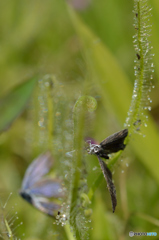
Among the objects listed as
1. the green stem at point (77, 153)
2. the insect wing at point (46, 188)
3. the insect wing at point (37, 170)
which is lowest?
the insect wing at point (46, 188)

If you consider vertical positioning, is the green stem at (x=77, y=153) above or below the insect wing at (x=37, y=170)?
above

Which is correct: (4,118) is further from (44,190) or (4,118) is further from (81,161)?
(81,161)

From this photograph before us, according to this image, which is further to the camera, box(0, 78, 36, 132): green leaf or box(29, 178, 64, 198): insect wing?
box(0, 78, 36, 132): green leaf

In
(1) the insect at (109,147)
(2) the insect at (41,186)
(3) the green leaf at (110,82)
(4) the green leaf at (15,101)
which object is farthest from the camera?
(4) the green leaf at (15,101)

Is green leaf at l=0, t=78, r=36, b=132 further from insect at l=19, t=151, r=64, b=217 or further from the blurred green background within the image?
insect at l=19, t=151, r=64, b=217

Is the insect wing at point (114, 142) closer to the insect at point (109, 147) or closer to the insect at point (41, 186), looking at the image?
the insect at point (109, 147)

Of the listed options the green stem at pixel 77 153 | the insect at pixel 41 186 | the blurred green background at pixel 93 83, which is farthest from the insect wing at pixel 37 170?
the green stem at pixel 77 153

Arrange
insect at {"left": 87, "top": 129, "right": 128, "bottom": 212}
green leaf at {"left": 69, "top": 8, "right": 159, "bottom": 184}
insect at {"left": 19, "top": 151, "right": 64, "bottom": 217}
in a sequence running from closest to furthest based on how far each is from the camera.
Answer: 1. insect at {"left": 87, "top": 129, "right": 128, "bottom": 212}
2. insect at {"left": 19, "top": 151, "right": 64, "bottom": 217}
3. green leaf at {"left": 69, "top": 8, "right": 159, "bottom": 184}

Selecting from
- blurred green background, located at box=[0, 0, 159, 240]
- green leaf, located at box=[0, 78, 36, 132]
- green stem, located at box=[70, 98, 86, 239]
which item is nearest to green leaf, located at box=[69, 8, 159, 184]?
blurred green background, located at box=[0, 0, 159, 240]
